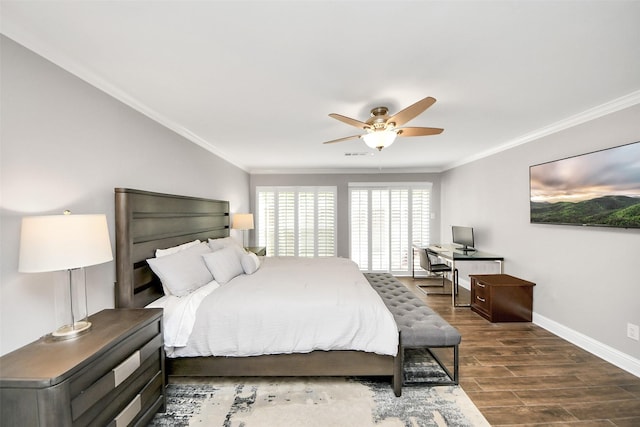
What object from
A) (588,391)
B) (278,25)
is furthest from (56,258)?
(588,391)

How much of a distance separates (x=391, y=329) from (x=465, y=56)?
2.01 metres

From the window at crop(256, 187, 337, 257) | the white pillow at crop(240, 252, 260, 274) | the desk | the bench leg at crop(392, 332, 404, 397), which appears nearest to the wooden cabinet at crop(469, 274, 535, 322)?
the desk

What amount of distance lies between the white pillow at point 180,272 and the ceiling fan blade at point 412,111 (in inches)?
88.2

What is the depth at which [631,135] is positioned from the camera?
7.58ft

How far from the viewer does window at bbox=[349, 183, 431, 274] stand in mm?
5805

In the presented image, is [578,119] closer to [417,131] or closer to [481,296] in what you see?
[417,131]

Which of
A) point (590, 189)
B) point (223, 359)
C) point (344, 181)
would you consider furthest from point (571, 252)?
point (344, 181)

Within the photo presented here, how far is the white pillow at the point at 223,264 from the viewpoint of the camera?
2600mm

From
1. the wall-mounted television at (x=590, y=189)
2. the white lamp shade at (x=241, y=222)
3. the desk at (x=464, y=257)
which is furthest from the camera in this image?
the white lamp shade at (x=241, y=222)

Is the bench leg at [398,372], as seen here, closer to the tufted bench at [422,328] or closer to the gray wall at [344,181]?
the tufted bench at [422,328]

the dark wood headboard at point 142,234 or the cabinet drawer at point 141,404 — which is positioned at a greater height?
the dark wood headboard at point 142,234

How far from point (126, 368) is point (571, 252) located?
4.20 m

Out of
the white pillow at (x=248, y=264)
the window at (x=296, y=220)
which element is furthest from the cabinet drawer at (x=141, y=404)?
the window at (x=296, y=220)

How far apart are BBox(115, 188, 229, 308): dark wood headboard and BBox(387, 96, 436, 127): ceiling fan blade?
228cm
